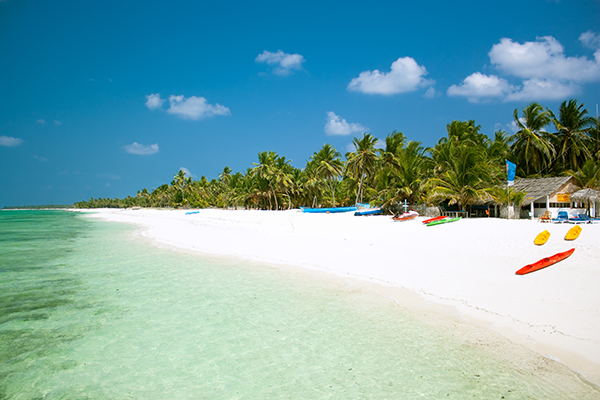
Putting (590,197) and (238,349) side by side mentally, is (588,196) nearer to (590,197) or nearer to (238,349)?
(590,197)

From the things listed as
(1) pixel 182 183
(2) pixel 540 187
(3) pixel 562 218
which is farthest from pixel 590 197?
(1) pixel 182 183

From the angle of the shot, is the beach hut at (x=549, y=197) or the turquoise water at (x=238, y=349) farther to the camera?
the beach hut at (x=549, y=197)

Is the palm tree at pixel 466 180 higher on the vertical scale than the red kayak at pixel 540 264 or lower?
higher

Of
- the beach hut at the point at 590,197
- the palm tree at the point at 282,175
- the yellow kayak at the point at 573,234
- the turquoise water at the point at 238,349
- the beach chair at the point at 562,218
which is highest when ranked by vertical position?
the palm tree at the point at 282,175

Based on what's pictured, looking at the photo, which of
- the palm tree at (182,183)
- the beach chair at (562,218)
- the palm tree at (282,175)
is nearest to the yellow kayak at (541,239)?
the beach chair at (562,218)

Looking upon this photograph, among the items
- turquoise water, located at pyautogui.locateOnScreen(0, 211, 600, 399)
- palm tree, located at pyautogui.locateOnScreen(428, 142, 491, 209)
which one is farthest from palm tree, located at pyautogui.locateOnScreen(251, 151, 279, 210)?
turquoise water, located at pyautogui.locateOnScreen(0, 211, 600, 399)

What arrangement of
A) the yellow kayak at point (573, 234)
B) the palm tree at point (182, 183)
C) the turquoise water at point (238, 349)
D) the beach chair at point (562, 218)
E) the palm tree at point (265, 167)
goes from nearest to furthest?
the turquoise water at point (238, 349) → the yellow kayak at point (573, 234) → the beach chair at point (562, 218) → the palm tree at point (265, 167) → the palm tree at point (182, 183)

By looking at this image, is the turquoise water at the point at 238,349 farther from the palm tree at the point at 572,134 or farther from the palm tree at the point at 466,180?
the palm tree at the point at 572,134

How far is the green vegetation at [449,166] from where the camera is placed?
21.6 meters

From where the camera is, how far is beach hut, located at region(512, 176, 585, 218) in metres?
20.4

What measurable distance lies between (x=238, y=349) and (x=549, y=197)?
900 inches

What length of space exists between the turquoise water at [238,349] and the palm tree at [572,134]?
3575 cm

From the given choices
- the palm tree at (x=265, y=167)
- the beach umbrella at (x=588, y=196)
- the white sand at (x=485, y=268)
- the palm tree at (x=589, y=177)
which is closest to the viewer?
the white sand at (x=485, y=268)

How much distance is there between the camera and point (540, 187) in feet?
70.8
